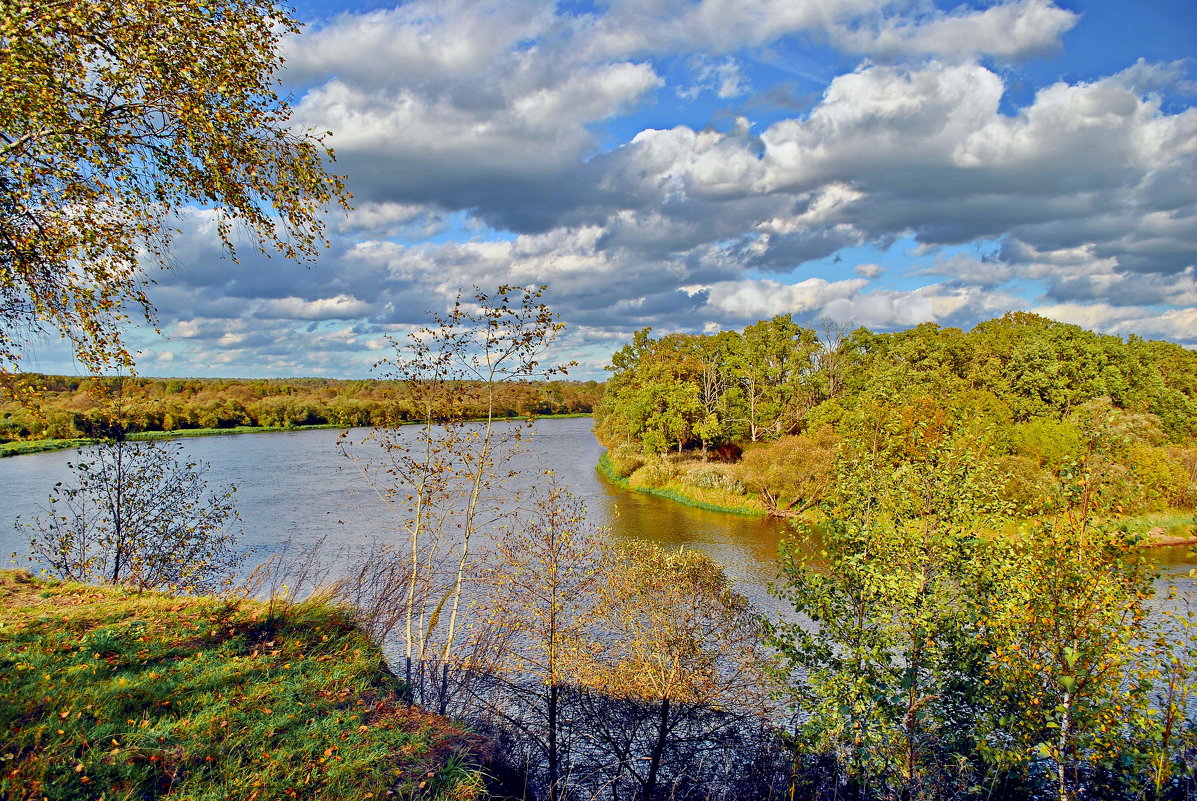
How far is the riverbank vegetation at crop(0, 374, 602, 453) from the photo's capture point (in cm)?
733

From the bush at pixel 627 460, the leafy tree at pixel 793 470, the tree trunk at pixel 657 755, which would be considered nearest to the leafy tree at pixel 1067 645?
the tree trunk at pixel 657 755

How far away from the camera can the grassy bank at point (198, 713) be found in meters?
5.17

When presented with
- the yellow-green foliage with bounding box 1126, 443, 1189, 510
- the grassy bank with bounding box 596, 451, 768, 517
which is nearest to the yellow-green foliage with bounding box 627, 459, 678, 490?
the grassy bank with bounding box 596, 451, 768, 517

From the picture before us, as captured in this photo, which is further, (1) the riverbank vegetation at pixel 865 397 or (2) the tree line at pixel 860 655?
(1) the riverbank vegetation at pixel 865 397

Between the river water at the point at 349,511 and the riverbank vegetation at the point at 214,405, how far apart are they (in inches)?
89.4

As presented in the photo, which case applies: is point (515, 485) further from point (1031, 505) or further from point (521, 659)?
point (1031, 505)

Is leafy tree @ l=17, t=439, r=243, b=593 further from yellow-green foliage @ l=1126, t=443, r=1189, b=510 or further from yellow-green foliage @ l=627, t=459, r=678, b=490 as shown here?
yellow-green foliage @ l=1126, t=443, r=1189, b=510

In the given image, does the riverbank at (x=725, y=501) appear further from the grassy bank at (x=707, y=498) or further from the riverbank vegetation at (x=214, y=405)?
the riverbank vegetation at (x=214, y=405)

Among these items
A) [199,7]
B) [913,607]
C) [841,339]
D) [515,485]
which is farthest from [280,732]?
[841,339]

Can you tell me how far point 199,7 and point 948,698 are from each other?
42.1 ft

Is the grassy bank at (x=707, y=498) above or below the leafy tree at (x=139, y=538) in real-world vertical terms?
below

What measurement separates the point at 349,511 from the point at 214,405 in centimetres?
6428

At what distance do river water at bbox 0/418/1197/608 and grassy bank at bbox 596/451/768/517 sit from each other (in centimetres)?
91

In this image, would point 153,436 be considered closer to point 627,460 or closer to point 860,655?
point 627,460
